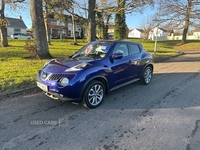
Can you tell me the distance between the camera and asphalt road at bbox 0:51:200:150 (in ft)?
8.82

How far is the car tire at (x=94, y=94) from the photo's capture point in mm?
3789

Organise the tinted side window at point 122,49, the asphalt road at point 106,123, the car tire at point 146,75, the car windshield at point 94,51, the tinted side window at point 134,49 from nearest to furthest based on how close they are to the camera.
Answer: the asphalt road at point 106,123
the car windshield at point 94,51
the tinted side window at point 122,49
the tinted side window at point 134,49
the car tire at point 146,75

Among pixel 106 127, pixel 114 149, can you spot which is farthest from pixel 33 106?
pixel 114 149

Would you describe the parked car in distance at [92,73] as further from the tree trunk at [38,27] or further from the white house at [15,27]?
the white house at [15,27]

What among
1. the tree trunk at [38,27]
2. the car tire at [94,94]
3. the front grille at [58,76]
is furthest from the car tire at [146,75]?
the tree trunk at [38,27]

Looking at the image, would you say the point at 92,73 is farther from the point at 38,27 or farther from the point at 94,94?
the point at 38,27

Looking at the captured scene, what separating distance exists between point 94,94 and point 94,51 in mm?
1407


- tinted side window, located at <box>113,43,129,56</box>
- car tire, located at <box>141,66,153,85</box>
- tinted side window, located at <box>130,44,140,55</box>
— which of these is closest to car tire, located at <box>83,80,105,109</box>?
tinted side window, located at <box>113,43,129,56</box>

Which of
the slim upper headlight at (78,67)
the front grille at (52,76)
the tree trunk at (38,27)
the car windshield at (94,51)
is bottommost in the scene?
the front grille at (52,76)

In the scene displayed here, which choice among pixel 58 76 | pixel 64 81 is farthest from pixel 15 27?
pixel 64 81

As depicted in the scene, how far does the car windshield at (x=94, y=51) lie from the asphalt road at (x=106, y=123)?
1257 millimetres

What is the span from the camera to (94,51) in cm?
473

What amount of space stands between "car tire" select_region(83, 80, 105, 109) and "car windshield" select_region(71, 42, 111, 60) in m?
0.79

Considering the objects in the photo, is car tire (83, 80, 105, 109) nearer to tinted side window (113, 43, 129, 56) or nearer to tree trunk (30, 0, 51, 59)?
tinted side window (113, 43, 129, 56)
